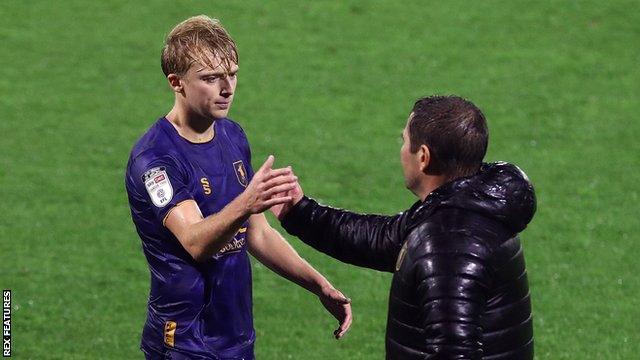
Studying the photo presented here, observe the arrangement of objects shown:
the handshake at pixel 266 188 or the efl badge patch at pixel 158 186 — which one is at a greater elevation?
the handshake at pixel 266 188

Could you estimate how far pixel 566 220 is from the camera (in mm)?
12461

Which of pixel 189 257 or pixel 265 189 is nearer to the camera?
pixel 265 189

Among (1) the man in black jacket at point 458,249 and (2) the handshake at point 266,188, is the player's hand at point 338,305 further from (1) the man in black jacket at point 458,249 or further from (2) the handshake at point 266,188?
(2) the handshake at point 266,188

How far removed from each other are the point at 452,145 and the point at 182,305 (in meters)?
1.51

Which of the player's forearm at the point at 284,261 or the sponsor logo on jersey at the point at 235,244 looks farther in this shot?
the player's forearm at the point at 284,261

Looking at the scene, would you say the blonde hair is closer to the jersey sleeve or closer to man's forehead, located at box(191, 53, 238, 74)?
man's forehead, located at box(191, 53, 238, 74)

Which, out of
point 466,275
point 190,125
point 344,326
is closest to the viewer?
point 466,275

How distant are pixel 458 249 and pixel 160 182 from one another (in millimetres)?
1427

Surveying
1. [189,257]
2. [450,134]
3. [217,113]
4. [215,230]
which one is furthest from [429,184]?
[189,257]

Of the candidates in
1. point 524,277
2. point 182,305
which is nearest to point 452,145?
point 524,277

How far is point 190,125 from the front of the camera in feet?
19.2

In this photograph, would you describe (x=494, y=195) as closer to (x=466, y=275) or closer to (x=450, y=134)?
(x=450, y=134)

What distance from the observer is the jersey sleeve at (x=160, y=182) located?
5.61 metres

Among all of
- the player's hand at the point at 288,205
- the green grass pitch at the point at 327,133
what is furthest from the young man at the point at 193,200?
the green grass pitch at the point at 327,133
